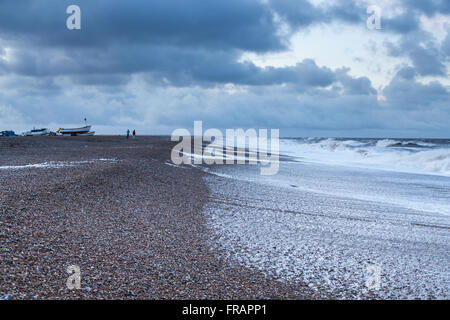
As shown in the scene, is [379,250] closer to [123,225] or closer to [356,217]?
[356,217]

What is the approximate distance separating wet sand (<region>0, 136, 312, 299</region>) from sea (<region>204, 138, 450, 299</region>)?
0.54 metres

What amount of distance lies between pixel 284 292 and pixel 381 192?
33.7 feet

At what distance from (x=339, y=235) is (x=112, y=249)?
4.88m

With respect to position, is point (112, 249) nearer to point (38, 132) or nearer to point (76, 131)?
point (38, 132)

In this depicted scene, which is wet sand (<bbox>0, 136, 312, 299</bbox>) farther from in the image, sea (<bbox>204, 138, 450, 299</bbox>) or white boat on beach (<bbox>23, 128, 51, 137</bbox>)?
white boat on beach (<bbox>23, 128, 51, 137</bbox>)

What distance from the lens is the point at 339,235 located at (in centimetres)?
805

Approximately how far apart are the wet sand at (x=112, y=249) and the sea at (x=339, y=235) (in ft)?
1.76

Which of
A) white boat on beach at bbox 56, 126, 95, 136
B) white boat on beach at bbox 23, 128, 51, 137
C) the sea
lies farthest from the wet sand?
white boat on beach at bbox 56, 126, 95, 136

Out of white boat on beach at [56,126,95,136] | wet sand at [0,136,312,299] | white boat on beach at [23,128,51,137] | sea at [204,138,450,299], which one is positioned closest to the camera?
wet sand at [0,136,312,299]

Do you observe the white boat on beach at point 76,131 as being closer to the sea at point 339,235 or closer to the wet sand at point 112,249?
the sea at point 339,235

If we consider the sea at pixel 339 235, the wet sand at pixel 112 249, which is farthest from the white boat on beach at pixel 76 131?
the wet sand at pixel 112 249

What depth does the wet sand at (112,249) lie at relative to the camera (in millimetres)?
4770

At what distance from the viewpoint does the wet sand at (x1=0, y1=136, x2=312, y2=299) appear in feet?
15.6

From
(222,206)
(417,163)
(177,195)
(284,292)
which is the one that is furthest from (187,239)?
(417,163)
